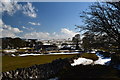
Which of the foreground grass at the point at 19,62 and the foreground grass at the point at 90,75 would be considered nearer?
the foreground grass at the point at 90,75

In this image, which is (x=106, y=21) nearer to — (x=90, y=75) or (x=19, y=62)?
(x=90, y=75)

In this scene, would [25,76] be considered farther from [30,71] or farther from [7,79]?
[7,79]

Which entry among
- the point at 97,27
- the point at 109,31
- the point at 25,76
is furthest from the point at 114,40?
the point at 25,76

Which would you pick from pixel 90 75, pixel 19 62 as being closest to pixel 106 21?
pixel 90 75

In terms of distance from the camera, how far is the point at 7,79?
12.1 meters

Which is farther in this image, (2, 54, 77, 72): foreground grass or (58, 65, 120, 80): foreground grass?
(2, 54, 77, 72): foreground grass

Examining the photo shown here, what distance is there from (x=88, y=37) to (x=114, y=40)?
2542mm

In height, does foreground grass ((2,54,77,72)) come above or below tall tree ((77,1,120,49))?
below

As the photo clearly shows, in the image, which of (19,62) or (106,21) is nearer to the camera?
(106,21)

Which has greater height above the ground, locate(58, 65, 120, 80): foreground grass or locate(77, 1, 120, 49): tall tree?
locate(77, 1, 120, 49): tall tree

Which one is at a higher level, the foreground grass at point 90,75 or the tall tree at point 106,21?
the tall tree at point 106,21

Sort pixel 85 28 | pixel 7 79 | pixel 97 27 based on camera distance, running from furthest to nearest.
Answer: pixel 85 28
pixel 97 27
pixel 7 79

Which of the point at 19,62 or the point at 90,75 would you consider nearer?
the point at 90,75

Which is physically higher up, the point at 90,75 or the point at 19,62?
the point at 19,62
